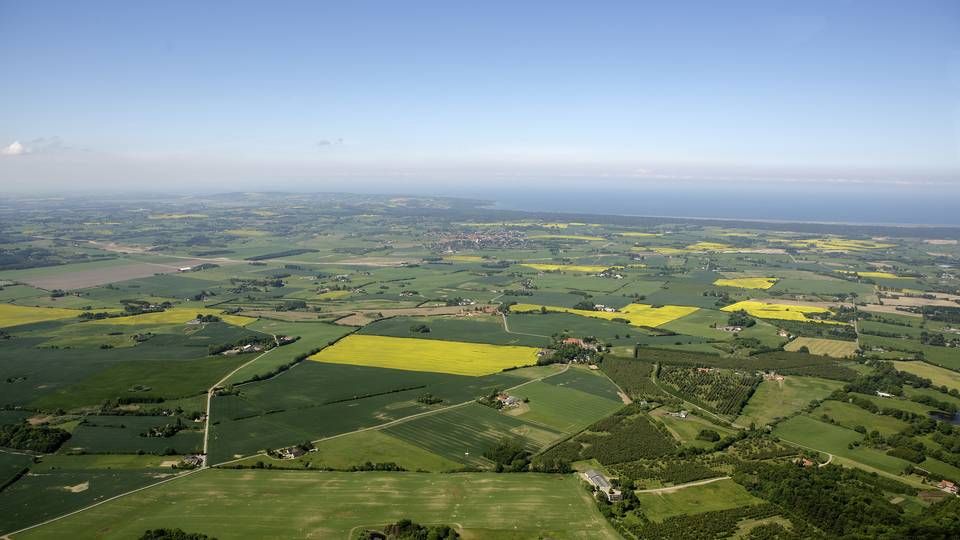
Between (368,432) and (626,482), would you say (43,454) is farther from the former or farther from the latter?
(626,482)

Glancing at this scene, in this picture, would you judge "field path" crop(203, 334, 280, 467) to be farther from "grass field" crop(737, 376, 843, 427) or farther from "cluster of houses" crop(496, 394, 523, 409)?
"grass field" crop(737, 376, 843, 427)

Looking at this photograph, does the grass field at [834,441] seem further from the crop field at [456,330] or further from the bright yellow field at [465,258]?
the bright yellow field at [465,258]

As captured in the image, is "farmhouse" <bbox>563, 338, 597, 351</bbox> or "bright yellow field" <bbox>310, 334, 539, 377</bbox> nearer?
"bright yellow field" <bbox>310, 334, 539, 377</bbox>

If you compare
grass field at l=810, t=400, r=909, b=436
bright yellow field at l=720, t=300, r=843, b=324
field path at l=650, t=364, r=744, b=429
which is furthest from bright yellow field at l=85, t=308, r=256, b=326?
bright yellow field at l=720, t=300, r=843, b=324

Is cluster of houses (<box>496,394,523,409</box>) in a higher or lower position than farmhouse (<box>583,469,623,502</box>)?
higher

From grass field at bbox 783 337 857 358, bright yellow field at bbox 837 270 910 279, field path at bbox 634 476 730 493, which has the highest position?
bright yellow field at bbox 837 270 910 279

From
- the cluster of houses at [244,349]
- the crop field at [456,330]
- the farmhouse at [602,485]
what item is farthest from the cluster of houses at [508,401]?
the cluster of houses at [244,349]
